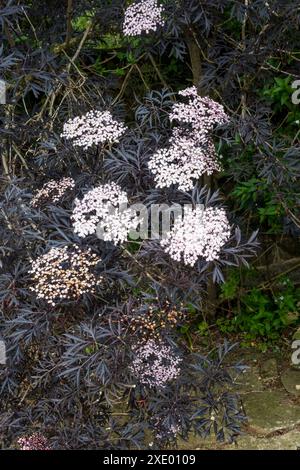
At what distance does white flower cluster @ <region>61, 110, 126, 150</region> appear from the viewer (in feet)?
8.56

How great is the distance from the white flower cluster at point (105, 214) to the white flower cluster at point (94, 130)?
228 mm

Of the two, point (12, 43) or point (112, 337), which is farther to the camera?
point (12, 43)

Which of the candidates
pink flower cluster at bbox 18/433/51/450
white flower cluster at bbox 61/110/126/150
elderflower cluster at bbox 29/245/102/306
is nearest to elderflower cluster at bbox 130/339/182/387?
elderflower cluster at bbox 29/245/102/306

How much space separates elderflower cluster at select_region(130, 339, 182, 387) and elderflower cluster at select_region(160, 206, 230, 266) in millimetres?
352

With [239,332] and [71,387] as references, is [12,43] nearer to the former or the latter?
[71,387]

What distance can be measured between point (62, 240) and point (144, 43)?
3.68 ft

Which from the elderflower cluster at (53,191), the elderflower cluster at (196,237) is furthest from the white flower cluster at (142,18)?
the elderflower cluster at (196,237)

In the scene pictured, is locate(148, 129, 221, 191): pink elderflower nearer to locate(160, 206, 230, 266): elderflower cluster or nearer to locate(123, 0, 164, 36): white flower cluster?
locate(160, 206, 230, 266): elderflower cluster

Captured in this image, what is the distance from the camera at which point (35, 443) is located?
2.63 m

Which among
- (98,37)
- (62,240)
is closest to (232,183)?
(98,37)

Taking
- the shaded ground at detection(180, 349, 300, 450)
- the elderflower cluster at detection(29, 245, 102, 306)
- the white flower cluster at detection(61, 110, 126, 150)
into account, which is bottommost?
the shaded ground at detection(180, 349, 300, 450)

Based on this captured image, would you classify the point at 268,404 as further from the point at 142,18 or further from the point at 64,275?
the point at 142,18

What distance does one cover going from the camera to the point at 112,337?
240 cm

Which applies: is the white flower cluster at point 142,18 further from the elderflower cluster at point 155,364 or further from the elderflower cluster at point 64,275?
the elderflower cluster at point 155,364
